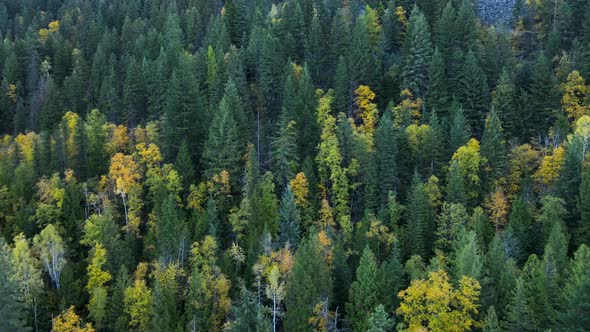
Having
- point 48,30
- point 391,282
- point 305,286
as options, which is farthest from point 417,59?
point 48,30

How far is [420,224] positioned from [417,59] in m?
31.8

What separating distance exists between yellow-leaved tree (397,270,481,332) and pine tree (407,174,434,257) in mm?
10868

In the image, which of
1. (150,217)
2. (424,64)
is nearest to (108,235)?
(150,217)

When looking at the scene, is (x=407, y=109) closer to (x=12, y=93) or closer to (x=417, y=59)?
(x=417, y=59)

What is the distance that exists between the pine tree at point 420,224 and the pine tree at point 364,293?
8.70 meters

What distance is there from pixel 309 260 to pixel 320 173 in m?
19.3

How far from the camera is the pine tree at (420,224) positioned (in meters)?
68.2

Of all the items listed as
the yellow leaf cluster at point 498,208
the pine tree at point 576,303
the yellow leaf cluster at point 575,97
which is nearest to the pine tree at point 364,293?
the pine tree at point 576,303

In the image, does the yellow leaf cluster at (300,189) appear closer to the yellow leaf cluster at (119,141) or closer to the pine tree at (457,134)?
the pine tree at (457,134)

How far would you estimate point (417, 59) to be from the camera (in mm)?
91625

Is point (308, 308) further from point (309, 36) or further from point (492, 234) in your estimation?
point (309, 36)

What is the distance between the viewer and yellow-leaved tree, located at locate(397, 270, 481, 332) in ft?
Answer: 180

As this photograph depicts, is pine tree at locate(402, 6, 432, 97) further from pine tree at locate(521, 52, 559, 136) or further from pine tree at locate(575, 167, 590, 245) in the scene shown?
pine tree at locate(575, 167, 590, 245)

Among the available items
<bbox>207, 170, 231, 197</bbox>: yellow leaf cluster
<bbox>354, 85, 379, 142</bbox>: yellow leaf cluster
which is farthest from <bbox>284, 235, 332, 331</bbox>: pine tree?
<bbox>354, 85, 379, 142</bbox>: yellow leaf cluster
